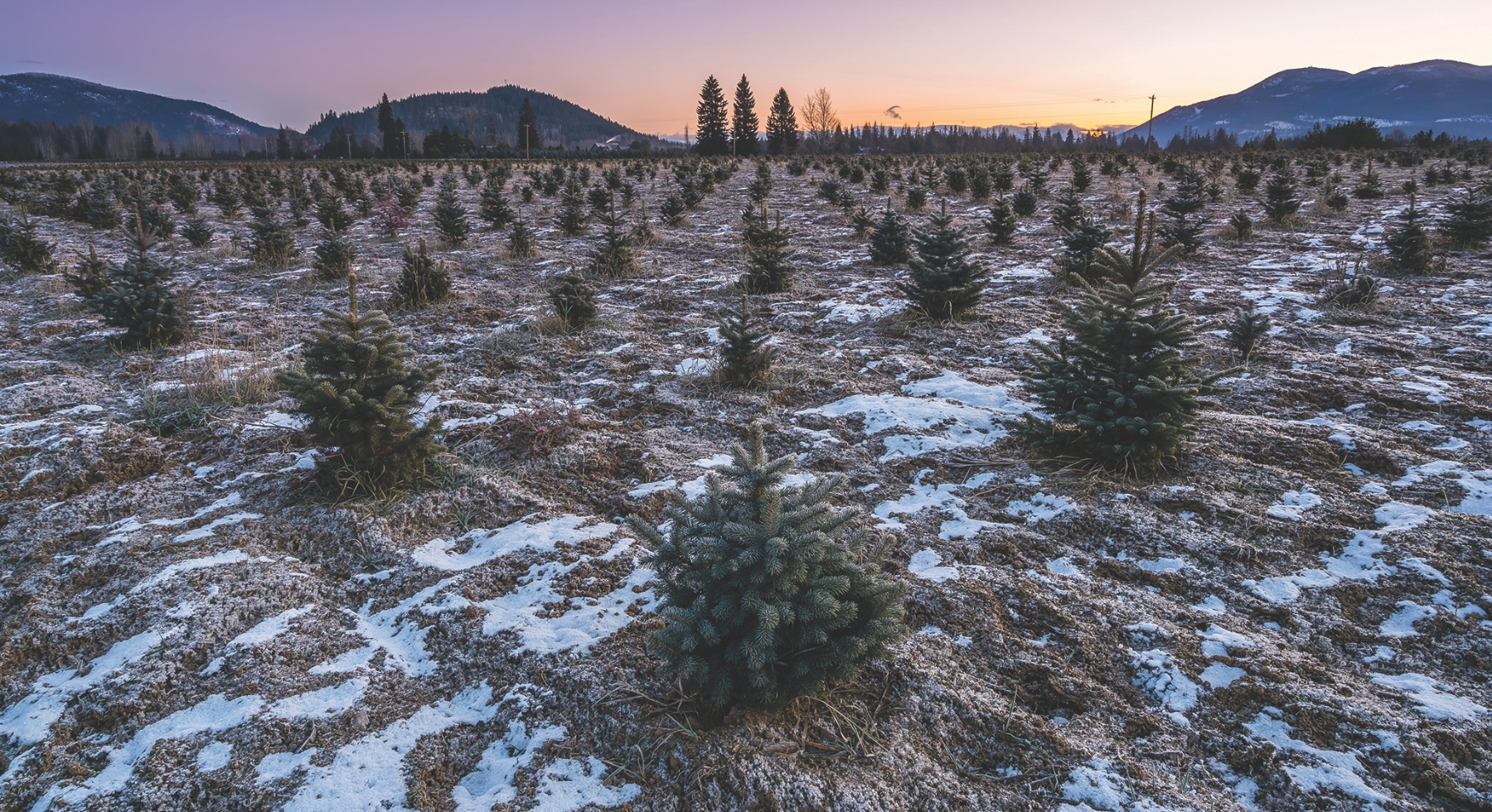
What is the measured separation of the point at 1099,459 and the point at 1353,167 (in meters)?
31.2

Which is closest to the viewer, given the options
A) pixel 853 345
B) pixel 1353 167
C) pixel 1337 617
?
pixel 1337 617

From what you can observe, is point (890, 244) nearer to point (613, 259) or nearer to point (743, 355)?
point (613, 259)

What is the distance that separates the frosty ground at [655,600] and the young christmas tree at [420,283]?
7.94ft

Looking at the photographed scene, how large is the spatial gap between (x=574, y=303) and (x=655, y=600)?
5089 millimetres

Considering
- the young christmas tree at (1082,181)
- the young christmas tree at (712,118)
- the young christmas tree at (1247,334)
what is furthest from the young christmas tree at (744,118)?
the young christmas tree at (1247,334)

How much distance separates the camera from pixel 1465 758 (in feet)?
7.31

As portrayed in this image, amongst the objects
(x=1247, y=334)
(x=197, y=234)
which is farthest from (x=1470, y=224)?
(x=197, y=234)

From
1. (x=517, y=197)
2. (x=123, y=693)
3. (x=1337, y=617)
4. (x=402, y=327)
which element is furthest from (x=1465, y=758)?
(x=517, y=197)

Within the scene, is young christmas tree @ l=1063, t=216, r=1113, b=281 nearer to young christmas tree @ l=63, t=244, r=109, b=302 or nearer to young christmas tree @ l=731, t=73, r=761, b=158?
young christmas tree @ l=63, t=244, r=109, b=302

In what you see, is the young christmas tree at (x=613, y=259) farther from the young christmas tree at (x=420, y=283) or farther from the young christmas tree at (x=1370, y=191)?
the young christmas tree at (x=1370, y=191)

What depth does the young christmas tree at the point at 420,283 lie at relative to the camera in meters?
8.73

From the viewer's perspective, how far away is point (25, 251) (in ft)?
35.0

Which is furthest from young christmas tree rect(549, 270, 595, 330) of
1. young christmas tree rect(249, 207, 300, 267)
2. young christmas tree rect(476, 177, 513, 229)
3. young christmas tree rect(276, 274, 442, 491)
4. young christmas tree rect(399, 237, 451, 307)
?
young christmas tree rect(476, 177, 513, 229)

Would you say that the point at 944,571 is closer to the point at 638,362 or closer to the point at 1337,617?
the point at 1337,617
